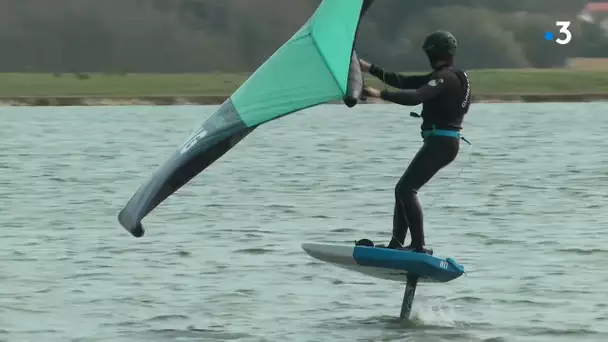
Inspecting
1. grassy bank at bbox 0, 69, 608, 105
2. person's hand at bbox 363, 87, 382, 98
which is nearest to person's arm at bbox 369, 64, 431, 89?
person's hand at bbox 363, 87, 382, 98

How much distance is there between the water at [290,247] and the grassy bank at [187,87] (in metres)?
31.3

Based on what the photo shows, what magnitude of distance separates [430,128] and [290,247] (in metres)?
7.27

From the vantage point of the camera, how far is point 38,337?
1608 centimetres

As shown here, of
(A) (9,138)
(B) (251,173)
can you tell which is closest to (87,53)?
(A) (9,138)

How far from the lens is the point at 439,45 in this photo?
15.7m

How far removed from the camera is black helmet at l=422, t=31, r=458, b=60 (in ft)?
→ 51.4

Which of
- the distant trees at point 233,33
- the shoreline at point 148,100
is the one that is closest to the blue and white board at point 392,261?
the shoreline at point 148,100

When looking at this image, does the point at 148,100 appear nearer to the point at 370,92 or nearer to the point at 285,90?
the point at 285,90

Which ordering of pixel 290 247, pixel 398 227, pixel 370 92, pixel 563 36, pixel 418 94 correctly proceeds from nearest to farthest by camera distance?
pixel 370 92, pixel 418 94, pixel 398 227, pixel 290 247, pixel 563 36

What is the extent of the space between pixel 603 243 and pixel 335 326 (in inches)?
299

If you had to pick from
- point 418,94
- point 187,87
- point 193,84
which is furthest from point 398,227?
point 193,84

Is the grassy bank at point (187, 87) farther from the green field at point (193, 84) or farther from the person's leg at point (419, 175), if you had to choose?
the person's leg at point (419, 175)

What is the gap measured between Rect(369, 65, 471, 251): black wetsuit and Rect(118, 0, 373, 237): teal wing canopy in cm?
60

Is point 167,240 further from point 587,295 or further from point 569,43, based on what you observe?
point 569,43
